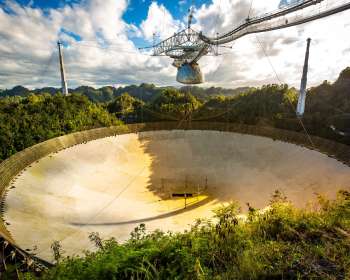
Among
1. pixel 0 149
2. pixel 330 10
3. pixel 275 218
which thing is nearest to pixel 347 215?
pixel 275 218

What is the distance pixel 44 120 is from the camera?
933 inches

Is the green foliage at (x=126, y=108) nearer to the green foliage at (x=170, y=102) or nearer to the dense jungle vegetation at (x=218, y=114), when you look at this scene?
the dense jungle vegetation at (x=218, y=114)

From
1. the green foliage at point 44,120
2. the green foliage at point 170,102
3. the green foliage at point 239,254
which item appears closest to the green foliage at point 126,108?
the green foliage at point 170,102

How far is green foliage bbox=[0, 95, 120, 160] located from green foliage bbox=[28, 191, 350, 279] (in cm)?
1713

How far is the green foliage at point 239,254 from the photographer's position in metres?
3.20

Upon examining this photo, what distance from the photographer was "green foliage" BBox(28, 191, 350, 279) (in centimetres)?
320

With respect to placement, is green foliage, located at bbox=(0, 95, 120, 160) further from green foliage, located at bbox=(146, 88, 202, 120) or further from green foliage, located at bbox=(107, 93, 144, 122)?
green foliage, located at bbox=(146, 88, 202, 120)

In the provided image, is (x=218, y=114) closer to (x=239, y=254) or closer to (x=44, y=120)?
(x=44, y=120)

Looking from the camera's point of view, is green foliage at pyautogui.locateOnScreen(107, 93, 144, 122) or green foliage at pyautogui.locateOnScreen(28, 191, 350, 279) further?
green foliage at pyautogui.locateOnScreen(107, 93, 144, 122)

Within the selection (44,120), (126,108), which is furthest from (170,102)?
(44,120)

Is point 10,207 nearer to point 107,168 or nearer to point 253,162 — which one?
point 107,168

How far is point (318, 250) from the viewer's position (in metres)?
3.61

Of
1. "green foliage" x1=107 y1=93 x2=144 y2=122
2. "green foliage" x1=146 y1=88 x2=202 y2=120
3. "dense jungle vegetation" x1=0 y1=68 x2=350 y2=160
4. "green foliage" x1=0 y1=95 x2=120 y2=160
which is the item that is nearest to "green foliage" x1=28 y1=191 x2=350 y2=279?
"dense jungle vegetation" x1=0 y1=68 x2=350 y2=160

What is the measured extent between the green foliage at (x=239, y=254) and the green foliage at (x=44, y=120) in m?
17.1
